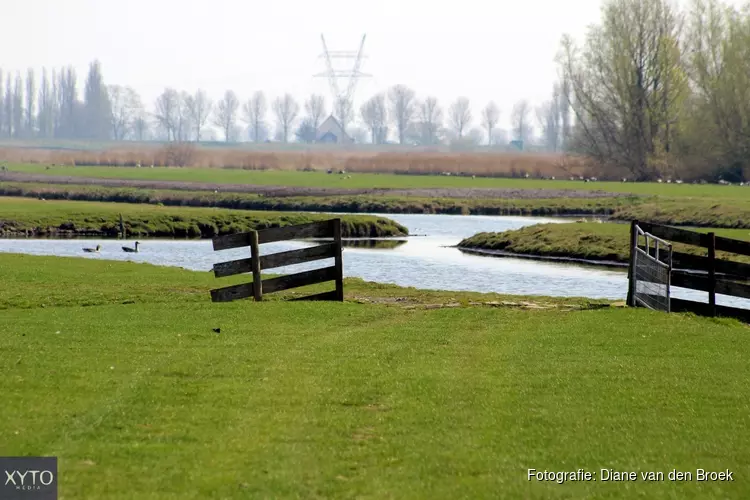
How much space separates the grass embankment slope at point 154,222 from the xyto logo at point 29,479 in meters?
49.5

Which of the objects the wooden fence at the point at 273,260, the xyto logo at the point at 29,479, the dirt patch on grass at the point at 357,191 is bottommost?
the dirt patch on grass at the point at 357,191

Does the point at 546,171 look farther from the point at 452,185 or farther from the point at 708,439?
the point at 708,439

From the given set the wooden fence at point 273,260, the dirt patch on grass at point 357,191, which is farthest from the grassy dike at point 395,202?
the wooden fence at point 273,260

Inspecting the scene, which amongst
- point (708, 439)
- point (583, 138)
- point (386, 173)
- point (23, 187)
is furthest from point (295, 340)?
point (386, 173)

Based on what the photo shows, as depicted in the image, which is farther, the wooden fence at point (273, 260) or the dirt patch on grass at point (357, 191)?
the dirt patch on grass at point (357, 191)

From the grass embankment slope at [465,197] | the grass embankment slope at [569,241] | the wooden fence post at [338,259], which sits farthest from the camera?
the grass embankment slope at [465,197]

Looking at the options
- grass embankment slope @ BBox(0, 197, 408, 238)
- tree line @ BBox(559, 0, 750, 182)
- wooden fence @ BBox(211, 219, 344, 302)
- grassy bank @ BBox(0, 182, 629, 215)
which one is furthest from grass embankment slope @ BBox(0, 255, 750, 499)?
tree line @ BBox(559, 0, 750, 182)

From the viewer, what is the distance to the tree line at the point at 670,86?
10919cm

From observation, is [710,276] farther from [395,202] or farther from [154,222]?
[395,202]

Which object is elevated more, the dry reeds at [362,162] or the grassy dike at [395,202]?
the dry reeds at [362,162]

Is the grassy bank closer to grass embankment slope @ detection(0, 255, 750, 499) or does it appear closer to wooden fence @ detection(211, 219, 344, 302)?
wooden fence @ detection(211, 219, 344, 302)

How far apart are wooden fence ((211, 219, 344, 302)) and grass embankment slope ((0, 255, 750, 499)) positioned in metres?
1.95

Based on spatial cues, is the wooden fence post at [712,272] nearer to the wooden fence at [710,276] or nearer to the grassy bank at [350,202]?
the wooden fence at [710,276]

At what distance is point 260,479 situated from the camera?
9.49 meters
